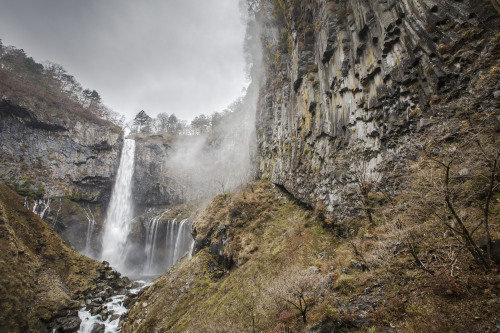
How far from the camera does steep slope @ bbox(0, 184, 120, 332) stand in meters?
17.9

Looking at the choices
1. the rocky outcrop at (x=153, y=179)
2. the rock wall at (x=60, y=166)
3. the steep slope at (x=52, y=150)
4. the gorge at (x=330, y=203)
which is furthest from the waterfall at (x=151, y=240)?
the steep slope at (x=52, y=150)

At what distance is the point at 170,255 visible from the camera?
1620 inches

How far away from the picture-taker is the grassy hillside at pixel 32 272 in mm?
17797

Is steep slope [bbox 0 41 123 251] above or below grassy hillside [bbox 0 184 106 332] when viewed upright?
above

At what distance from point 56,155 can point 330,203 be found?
5565 centimetres

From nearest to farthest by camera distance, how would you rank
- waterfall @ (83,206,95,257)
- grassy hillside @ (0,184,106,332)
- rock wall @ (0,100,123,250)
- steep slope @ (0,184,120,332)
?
grassy hillside @ (0,184,106,332) → steep slope @ (0,184,120,332) → rock wall @ (0,100,123,250) → waterfall @ (83,206,95,257)

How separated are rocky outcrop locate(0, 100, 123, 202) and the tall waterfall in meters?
1.98

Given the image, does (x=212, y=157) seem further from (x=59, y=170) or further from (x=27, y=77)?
(x=27, y=77)

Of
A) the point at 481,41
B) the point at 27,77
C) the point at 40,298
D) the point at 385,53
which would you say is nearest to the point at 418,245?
the point at 481,41

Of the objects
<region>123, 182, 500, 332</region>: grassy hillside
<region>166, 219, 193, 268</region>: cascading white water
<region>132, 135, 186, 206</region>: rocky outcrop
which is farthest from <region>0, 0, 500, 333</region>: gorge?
<region>132, 135, 186, 206</region>: rocky outcrop

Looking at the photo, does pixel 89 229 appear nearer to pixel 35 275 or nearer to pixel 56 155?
pixel 56 155

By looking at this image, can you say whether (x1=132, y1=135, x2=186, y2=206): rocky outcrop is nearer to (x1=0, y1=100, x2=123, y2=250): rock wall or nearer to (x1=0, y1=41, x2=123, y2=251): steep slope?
(x1=0, y1=41, x2=123, y2=251): steep slope

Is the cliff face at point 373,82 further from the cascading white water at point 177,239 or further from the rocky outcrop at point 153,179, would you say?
the rocky outcrop at point 153,179

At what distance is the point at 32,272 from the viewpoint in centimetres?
2192
